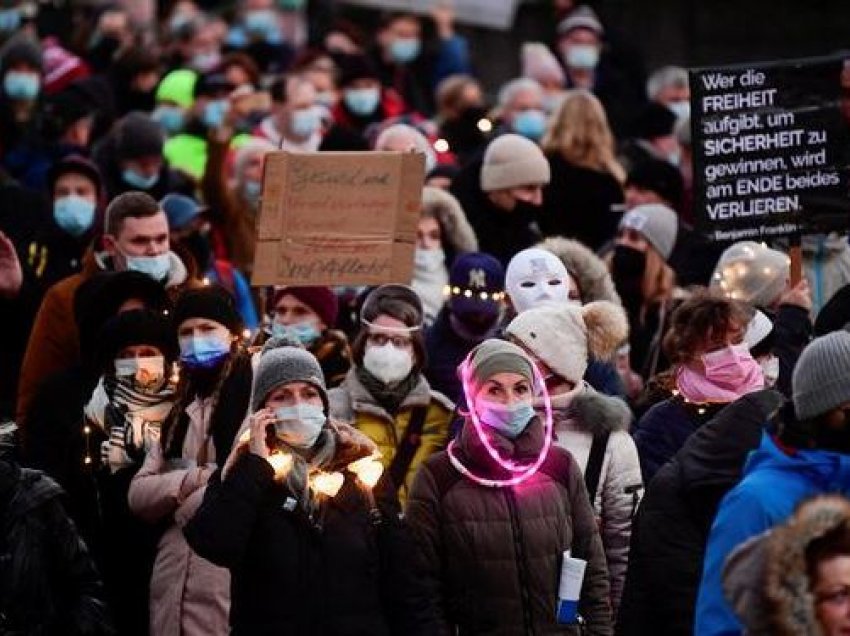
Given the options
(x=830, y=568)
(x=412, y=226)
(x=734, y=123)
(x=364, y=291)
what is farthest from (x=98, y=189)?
(x=830, y=568)

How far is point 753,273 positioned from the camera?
47.0 ft

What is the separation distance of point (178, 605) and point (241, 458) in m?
1.13

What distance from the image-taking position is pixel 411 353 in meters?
12.9

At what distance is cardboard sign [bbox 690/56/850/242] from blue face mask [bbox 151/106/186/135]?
871cm

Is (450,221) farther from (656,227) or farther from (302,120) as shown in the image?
(302,120)

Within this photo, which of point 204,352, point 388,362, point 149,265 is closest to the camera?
point 204,352

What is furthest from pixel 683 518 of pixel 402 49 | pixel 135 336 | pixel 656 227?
pixel 402 49

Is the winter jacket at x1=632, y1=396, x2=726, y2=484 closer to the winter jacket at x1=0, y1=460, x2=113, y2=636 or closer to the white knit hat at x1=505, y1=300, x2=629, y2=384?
the white knit hat at x1=505, y1=300, x2=629, y2=384

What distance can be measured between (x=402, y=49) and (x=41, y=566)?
542 inches

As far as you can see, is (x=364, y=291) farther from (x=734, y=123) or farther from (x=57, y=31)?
(x=57, y=31)

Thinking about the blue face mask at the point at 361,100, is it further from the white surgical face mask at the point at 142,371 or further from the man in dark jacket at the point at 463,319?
the white surgical face mask at the point at 142,371

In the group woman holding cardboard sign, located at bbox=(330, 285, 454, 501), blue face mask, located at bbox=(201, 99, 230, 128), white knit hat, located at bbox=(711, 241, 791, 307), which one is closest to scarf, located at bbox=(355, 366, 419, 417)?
woman holding cardboard sign, located at bbox=(330, 285, 454, 501)

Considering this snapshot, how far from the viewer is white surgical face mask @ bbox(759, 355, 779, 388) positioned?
12.4 metres

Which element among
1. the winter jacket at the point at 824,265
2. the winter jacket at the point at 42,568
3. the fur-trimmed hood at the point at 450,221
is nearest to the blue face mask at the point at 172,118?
the fur-trimmed hood at the point at 450,221
